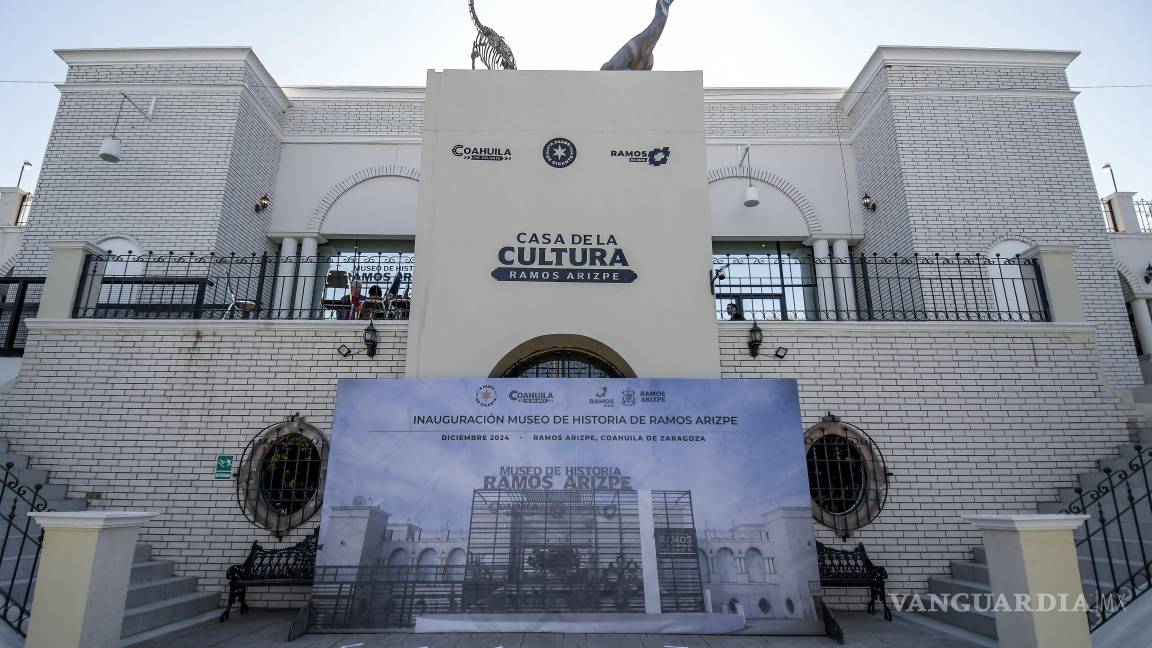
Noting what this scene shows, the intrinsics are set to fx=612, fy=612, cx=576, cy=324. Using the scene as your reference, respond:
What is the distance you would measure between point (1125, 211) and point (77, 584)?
1916 centimetres

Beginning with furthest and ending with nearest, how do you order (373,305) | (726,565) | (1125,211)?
(1125,211), (373,305), (726,565)

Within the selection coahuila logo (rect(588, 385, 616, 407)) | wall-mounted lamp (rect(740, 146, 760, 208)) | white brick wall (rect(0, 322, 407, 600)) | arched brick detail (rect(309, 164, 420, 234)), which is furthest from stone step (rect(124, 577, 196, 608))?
wall-mounted lamp (rect(740, 146, 760, 208))

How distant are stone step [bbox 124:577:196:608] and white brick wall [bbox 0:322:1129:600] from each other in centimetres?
20

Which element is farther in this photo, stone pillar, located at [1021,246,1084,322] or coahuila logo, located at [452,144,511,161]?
stone pillar, located at [1021,246,1084,322]

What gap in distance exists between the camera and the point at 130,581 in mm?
5742

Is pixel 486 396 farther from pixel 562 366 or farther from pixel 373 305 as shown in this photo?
pixel 373 305

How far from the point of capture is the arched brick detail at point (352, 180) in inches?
452

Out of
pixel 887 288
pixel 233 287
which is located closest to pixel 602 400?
pixel 887 288

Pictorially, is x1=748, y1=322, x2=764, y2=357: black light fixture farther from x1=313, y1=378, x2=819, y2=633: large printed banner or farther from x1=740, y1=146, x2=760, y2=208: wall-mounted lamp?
x1=740, y1=146, x2=760, y2=208: wall-mounted lamp

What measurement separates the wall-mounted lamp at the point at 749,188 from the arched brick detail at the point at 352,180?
20.0 ft

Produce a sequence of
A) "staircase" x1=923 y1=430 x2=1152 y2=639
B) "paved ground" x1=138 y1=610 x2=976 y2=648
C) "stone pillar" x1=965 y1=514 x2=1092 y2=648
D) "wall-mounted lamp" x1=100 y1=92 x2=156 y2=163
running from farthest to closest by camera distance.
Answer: "wall-mounted lamp" x1=100 y1=92 x2=156 y2=163, "staircase" x1=923 y1=430 x2=1152 y2=639, "paved ground" x1=138 y1=610 x2=976 y2=648, "stone pillar" x1=965 y1=514 x2=1092 y2=648

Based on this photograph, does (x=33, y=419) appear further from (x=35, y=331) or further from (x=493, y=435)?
(x=493, y=435)

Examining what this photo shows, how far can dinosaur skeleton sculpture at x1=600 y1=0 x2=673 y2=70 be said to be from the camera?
773cm

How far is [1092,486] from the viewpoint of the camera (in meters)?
6.60
